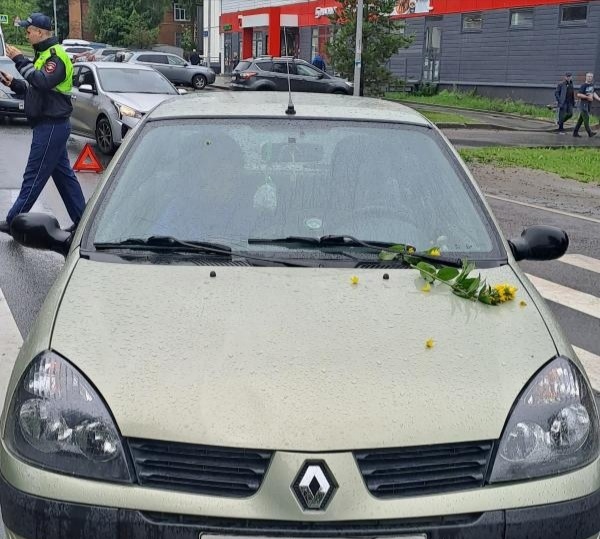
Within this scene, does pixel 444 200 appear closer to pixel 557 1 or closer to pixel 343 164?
pixel 343 164

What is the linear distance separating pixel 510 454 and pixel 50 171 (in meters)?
6.51

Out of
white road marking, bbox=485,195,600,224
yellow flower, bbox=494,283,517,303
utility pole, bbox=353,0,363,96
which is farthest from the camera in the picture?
utility pole, bbox=353,0,363,96

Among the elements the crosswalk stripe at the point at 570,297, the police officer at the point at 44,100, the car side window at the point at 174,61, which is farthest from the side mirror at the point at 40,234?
the car side window at the point at 174,61

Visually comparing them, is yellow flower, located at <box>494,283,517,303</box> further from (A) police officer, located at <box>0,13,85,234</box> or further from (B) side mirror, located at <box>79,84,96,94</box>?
(B) side mirror, located at <box>79,84,96,94</box>

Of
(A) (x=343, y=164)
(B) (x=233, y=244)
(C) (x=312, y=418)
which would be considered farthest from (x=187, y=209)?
(C) (x=312, y=418)

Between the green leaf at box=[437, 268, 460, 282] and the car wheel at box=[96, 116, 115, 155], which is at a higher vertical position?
the green leaf at box=[437, 268, 460, 282]

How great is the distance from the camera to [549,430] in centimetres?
261

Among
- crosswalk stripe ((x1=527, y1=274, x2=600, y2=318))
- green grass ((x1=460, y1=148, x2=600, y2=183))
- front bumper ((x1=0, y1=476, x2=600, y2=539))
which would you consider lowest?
green grass ((x1=460, y1=148, x2=600, y2=183))

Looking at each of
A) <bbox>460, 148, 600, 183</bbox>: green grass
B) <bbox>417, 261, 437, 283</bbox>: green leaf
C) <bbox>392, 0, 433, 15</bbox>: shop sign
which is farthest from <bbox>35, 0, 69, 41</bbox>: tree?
<bbox>417, 261, 437, 283</bbox>: green leaf

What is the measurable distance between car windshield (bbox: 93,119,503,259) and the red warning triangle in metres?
9.16

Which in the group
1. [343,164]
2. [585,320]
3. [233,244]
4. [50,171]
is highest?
[343,164]

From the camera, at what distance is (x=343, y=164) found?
3857 millimetres

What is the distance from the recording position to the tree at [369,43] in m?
29.3

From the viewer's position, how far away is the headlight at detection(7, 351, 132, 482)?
249 cm
